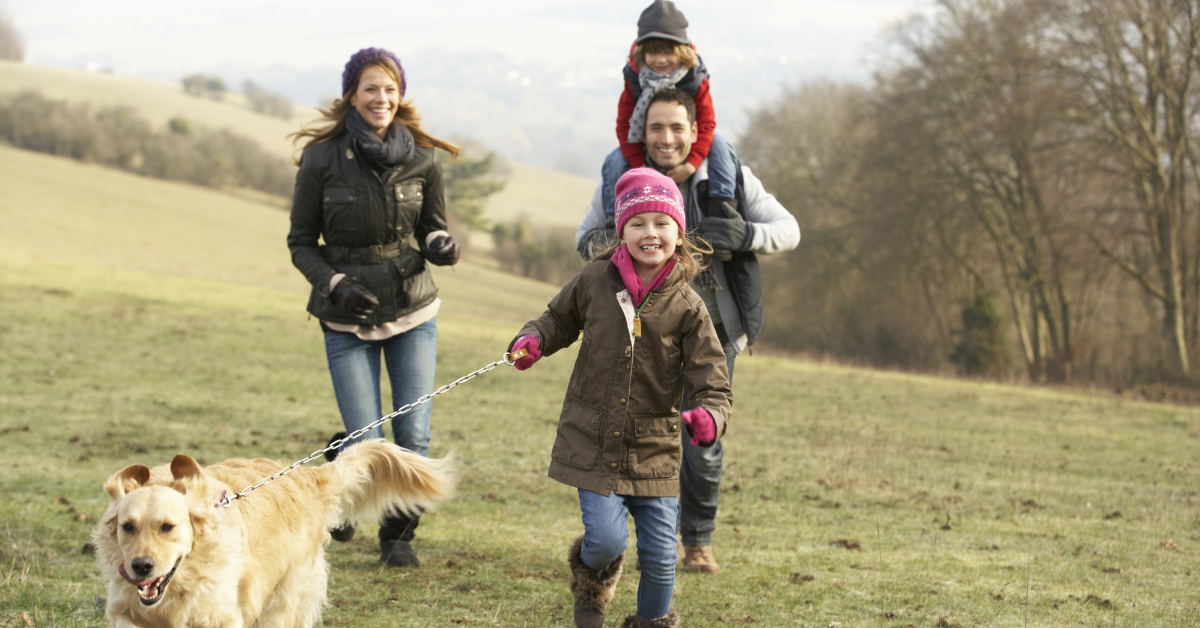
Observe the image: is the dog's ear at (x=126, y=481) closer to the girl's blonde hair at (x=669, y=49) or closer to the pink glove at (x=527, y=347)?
the pink glove at (x=527, y=347)

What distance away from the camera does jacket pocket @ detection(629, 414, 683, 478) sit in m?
3.70

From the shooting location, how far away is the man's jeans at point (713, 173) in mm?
4957

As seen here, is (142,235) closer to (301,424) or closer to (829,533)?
(301,424)

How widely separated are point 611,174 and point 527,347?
1.59 meters

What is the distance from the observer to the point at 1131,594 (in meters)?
5.02

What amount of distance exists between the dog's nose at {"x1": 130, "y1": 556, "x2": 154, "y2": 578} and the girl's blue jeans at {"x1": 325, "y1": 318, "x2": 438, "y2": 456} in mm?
1987

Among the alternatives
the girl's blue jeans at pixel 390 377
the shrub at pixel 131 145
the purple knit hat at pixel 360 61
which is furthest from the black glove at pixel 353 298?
the shrub at pixel 131 145

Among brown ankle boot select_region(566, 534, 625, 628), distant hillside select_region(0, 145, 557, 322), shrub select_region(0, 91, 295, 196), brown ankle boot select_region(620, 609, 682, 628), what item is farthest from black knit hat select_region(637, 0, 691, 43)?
shrub select_region(0, 91, 295, 196)

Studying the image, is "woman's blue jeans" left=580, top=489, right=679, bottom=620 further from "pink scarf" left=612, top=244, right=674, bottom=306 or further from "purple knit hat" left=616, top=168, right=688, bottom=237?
"purple knit hat" left=616, top=168, right=688, bottom=237

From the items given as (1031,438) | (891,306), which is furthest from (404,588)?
(891,306)

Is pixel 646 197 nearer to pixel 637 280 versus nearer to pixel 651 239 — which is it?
pixel 651 239

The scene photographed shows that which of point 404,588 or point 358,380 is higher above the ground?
point 358,380

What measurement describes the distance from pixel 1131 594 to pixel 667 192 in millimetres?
3678

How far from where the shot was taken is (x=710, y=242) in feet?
15.8
